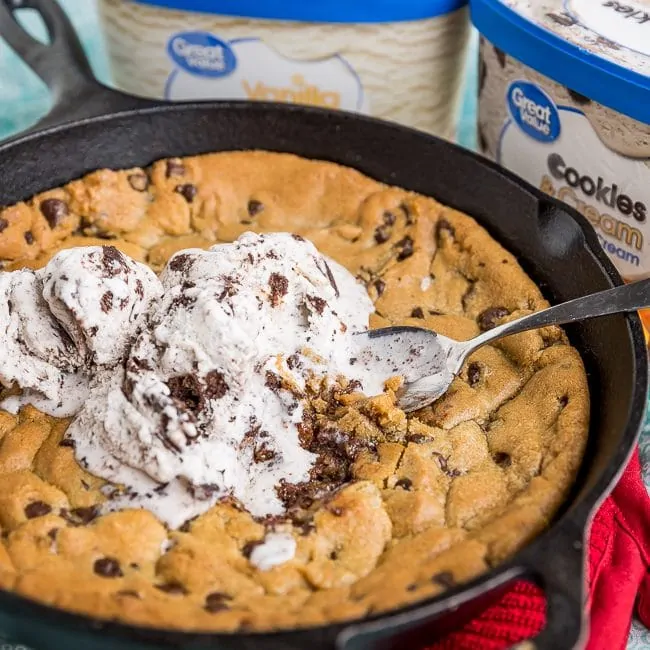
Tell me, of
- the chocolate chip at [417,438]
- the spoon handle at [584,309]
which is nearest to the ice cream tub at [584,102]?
the spoon handle at [584,309]

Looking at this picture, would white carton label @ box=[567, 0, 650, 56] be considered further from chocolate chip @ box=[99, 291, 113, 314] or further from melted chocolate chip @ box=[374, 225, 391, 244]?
chocolate chip @ box=[99, 291, 113, 314]

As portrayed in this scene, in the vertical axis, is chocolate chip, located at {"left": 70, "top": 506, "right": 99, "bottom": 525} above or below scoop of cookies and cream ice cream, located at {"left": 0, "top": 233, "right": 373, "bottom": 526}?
below

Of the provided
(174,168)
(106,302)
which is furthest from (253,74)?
(106,302)

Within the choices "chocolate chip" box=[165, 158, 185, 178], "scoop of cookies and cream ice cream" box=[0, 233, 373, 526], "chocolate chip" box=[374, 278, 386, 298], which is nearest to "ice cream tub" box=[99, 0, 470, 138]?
"chocolate chip" box=[165, 158, 185, 178]

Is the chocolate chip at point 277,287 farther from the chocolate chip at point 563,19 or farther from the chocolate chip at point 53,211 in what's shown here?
the chocolate chip at point 563,19

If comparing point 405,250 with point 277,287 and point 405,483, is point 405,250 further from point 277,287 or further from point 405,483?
point 405,483

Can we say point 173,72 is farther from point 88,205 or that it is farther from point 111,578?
point 111,578
